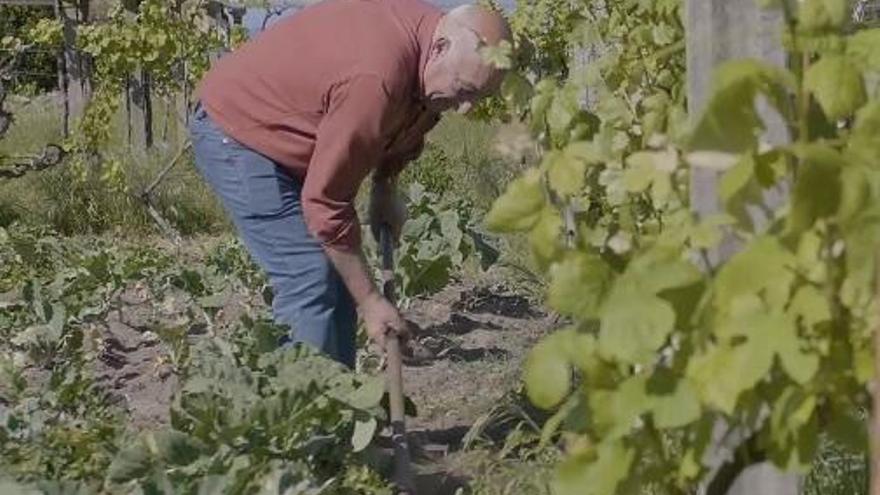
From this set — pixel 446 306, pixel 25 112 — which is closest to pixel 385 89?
pixel 446 306

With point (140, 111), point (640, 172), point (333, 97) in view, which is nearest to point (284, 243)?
point (333, 97)

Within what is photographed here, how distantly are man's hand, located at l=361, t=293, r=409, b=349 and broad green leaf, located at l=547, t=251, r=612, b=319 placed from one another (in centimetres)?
219

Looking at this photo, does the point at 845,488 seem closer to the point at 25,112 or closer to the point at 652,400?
the point at 652,400

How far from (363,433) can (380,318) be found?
284 mm

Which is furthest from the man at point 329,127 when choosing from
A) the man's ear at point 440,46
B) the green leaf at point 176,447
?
the green leaf at point 176,447

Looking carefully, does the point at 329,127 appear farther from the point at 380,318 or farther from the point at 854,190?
the point at 854,190

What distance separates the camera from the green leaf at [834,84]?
1.62m

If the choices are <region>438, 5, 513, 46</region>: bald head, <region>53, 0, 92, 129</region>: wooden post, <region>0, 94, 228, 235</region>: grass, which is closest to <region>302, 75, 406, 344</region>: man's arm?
<region>438, 5, 513, 46</region>: bald head

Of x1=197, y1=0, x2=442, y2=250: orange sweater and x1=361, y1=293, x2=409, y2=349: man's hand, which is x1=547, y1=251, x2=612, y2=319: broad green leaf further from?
x1=361, y1=293, x2=409, y2=349: man's hand

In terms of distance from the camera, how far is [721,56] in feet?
6.86

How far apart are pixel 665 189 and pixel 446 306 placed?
209 inches

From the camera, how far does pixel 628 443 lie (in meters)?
1.81

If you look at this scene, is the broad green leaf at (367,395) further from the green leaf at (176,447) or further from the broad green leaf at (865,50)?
the broad green leaf at (865,50)

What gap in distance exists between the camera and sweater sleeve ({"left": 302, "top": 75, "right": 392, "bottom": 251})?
371 cm
